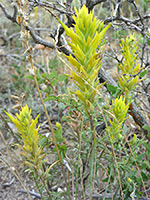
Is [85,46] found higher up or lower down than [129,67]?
higher up

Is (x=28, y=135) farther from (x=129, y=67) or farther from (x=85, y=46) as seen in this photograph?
(x=129, y=67)

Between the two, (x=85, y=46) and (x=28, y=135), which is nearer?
(x=85, y=46)

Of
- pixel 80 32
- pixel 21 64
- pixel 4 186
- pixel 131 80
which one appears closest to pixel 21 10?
pixel 80 32

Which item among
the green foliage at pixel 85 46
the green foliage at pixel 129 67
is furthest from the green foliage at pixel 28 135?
the green foliage at pixel 129 67

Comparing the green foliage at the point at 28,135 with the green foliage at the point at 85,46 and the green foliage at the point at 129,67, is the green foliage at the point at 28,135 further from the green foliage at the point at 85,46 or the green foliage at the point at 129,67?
the green foliage at the point at 129,67

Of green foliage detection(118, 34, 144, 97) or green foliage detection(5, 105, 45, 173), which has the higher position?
green foliage detection(118, 34, 144, 97)

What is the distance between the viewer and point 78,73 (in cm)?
73

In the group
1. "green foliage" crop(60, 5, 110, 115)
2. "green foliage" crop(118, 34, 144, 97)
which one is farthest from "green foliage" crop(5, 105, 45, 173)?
"green foliage" crop(118, 34, 144, 97)

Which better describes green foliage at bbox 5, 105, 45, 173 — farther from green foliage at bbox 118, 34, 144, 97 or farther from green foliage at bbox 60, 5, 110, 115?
green foliage at bbox 118, 34, 144, 97

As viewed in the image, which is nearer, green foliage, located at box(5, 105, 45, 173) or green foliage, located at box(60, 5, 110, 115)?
green foliage, located at box(60, 5, 110, 115)

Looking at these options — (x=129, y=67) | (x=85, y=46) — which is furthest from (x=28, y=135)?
(x=129, y=67)

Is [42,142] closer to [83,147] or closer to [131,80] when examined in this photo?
[83,147]

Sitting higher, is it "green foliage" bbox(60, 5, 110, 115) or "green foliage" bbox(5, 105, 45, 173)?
"green foliage" bbox(60, 5, 110, 115)

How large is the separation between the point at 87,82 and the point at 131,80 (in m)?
0.27
